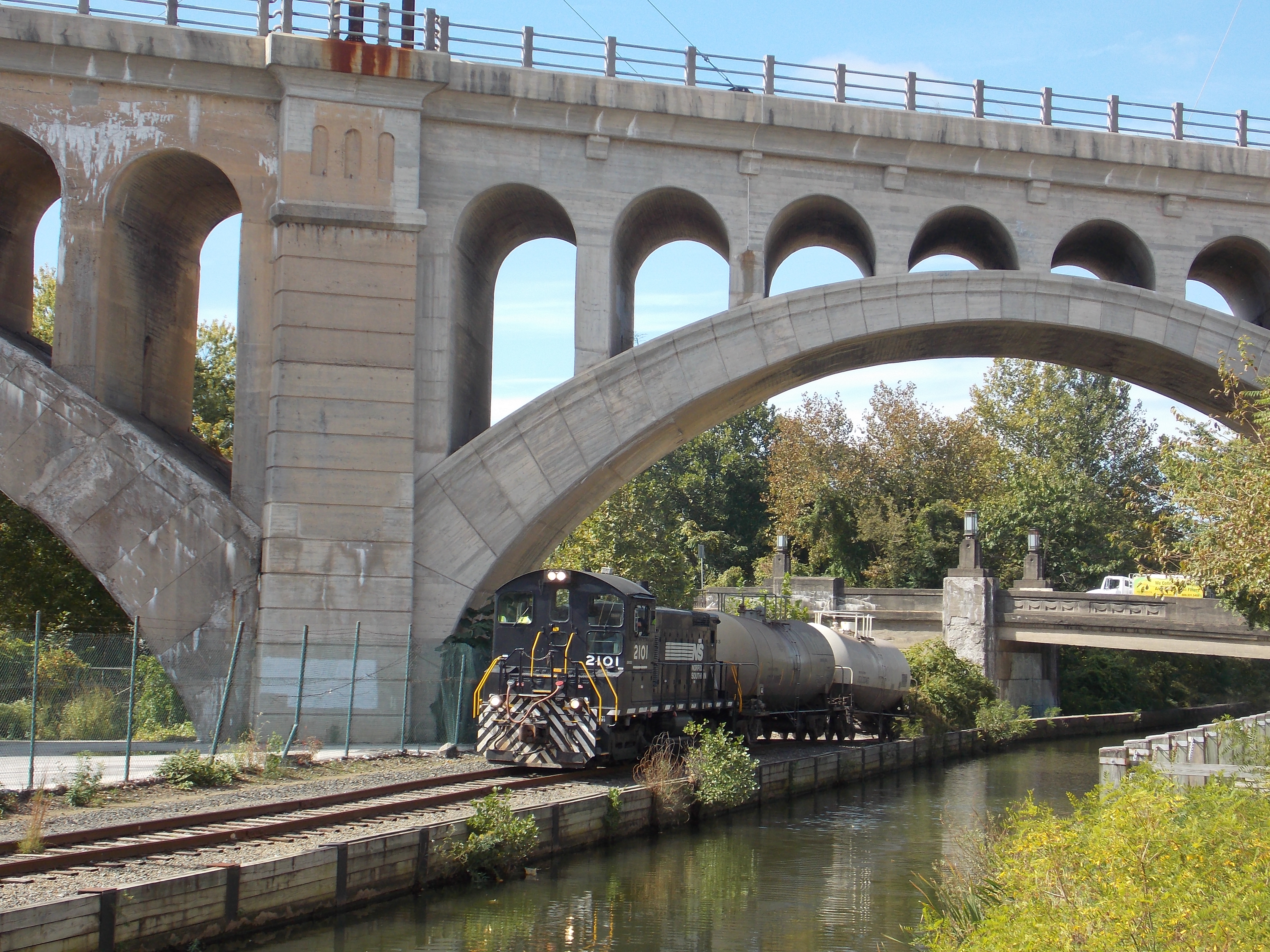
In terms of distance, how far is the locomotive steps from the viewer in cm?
966

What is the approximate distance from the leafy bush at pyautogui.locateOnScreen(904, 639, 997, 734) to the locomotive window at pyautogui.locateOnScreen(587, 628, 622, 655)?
17.1 meters


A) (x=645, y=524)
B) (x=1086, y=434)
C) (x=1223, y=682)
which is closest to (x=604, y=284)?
(x=645, y=524)

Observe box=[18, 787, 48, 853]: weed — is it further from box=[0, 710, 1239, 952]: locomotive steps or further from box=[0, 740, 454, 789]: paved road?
box=[0, 740, 454, 789]: paved road

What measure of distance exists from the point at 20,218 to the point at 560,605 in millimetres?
17071

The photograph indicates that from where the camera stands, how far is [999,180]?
87.6ft

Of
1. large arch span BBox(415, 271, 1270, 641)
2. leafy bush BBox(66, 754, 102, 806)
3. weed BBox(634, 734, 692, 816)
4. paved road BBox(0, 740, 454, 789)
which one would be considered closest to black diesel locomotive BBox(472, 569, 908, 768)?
weed BBox(634, 734, 692, 816)

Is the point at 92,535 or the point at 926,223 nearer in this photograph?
the point at 92,535

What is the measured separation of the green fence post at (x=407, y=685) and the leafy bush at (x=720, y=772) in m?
5.56

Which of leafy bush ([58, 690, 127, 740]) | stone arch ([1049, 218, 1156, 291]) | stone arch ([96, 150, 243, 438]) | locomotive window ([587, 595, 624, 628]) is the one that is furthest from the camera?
stone arch ([1049, 218, 1156, 291])

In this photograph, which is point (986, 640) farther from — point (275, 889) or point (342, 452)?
point (275, 889)

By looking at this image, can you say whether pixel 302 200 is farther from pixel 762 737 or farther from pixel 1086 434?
pixel 1086 434

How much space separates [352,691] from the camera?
21469mm

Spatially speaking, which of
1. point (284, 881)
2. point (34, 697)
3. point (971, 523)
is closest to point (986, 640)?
point (971, 523)

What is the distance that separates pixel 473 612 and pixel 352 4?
12.4 metres
